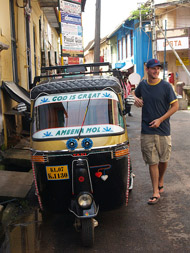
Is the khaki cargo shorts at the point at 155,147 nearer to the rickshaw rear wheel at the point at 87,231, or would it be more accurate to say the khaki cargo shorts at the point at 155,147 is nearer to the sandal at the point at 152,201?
the sandal at the point at 152,201

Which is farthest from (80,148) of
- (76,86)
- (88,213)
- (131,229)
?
(131,229)

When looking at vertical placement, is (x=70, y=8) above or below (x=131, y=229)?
above

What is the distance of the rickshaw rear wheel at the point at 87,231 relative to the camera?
393 centimetres

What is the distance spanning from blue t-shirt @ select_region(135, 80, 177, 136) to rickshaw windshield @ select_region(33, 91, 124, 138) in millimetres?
805

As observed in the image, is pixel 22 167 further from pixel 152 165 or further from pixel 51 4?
pixel 51 4

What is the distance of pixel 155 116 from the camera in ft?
17.0

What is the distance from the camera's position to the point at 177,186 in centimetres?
609

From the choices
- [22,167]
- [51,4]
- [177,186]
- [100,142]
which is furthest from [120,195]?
[51,4]

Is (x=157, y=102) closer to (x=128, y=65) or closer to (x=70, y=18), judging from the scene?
(x=70, y=18)

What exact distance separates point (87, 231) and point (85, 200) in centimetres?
35

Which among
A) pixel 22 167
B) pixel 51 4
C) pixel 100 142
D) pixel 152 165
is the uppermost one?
pixel 51 4

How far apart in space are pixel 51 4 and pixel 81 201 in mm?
13611

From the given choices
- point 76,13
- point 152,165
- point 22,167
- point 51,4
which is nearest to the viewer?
point 152,165

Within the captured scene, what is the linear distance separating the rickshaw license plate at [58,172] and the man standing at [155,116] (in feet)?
5.33
